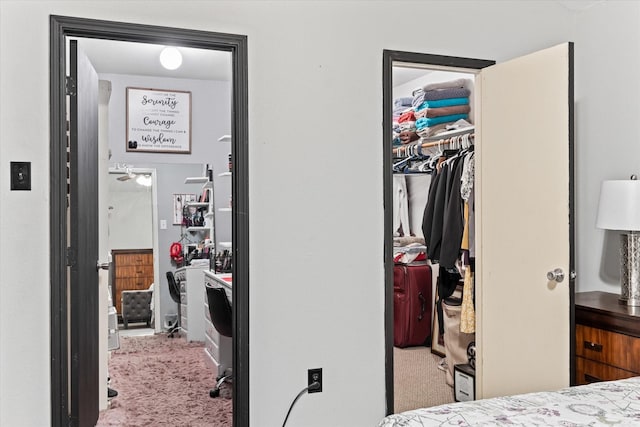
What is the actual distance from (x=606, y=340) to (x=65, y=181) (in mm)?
2594

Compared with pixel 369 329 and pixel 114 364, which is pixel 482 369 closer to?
pixel 369 329

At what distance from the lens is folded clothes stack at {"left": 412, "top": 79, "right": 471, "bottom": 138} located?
4238mm

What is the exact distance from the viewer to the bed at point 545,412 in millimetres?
1530

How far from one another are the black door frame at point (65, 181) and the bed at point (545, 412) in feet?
3.72

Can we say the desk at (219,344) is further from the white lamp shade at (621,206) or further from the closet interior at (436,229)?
the white lamp shade at (621,206)

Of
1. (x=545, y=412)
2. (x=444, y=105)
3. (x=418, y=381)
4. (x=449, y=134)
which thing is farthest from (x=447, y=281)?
(x=545, y=412)

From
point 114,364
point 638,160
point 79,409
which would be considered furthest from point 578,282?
point 114,364

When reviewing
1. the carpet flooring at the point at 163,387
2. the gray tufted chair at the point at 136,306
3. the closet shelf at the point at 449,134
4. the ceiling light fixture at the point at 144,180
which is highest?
the closet shelf at the point at 449,134

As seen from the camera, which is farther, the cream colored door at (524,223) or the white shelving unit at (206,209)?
the white shelving unit at (206,209)

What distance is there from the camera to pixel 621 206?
279 centimetres

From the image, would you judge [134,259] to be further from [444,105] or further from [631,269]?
[631,269]

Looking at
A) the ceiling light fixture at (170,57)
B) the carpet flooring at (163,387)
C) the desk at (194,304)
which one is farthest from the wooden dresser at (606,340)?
the desk at (194,304)

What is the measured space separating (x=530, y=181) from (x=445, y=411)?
155cm

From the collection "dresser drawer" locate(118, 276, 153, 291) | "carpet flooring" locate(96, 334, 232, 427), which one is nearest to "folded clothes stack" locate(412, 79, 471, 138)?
"carpet flooring" locate(96, 334, 232, 427)
